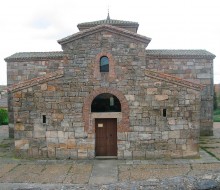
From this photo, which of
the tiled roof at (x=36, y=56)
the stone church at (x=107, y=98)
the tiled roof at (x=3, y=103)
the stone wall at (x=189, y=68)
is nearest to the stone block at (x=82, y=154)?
the stone church at (x=107, y=98)

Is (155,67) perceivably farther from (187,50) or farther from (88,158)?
(88,158)

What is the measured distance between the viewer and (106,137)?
12.2 m

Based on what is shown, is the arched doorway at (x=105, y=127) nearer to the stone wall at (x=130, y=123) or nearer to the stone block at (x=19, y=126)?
the stone wall at (x=130, y=123)

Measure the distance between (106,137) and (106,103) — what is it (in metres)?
1.52

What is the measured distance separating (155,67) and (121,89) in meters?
4.80

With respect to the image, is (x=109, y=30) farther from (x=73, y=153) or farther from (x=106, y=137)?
(x=73, y=153)

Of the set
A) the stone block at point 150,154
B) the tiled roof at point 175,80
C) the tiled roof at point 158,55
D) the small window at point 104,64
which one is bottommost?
the stone block at point 150,154

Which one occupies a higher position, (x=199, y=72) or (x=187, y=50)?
(x=187, y=50)

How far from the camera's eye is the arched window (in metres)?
12.1

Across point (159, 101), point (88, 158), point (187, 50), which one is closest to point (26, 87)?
point (88, 158)

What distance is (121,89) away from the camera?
11828mm

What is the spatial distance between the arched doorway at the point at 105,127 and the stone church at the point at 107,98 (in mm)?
63

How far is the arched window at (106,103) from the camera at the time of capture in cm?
1215

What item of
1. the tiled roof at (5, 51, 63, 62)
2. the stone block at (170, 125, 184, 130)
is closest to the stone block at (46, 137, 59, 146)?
the stone block at (170, 125, 184, 130)
